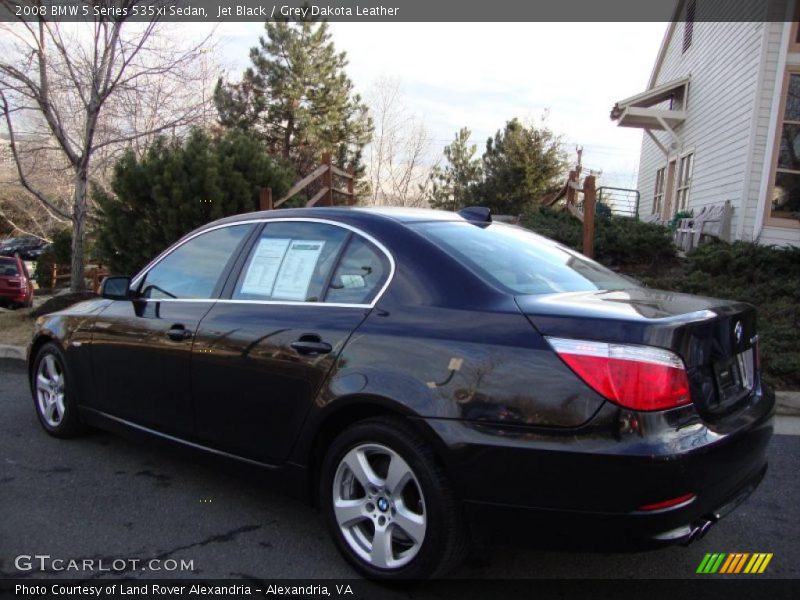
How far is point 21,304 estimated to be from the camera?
58.7ft

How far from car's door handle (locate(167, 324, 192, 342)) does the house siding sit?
10179 millimetres

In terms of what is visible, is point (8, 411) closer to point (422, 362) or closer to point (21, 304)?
point (422, 362)

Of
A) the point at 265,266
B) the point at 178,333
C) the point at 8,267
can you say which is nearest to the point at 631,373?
the point at 265,266

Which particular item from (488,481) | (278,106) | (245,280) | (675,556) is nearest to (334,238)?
(245,280)

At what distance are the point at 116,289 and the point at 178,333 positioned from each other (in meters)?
0.85

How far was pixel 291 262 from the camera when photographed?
334 centimetres

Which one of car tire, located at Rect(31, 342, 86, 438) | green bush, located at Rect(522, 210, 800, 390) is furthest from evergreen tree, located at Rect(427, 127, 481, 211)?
car tire, located at Rect(31, 342, 86, 438)

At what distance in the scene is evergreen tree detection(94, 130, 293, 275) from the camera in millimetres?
8961

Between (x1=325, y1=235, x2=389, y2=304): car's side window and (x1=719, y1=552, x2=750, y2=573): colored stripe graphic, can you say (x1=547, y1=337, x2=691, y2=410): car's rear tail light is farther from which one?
(x1=719, y1=552, x2=750, y2=573): colored stripe graphic

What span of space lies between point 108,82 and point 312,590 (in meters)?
9.26

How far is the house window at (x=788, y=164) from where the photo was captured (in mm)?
10565

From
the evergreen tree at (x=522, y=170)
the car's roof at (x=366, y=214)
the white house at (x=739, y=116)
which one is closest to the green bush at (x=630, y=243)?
the white house at (x=739, y=116)

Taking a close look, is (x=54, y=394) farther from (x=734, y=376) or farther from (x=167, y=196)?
(x=167, y=196)

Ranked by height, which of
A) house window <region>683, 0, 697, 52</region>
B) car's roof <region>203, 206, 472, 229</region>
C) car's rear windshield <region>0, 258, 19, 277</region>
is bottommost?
car's rear windshield <region>0, 258, 19, 277</region>
